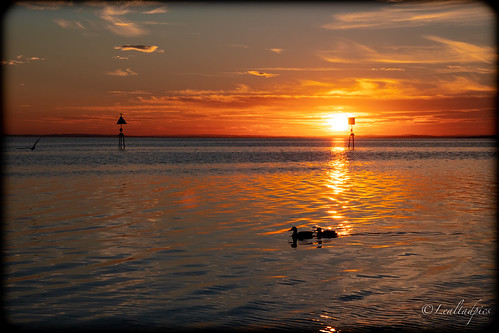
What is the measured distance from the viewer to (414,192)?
30.5 metres

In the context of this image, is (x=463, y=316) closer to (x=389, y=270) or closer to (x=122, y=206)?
(x=389, y=270)

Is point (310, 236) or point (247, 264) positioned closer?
point (247, 264)

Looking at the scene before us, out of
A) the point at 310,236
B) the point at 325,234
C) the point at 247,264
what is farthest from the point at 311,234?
the point at 247,264

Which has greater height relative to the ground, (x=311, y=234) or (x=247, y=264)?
(x=311, y=234)

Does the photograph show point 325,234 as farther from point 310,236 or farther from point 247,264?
point 247,264

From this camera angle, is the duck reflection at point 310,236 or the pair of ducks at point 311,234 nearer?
the duck reflection at point 310,236

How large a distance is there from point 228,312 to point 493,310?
17.6 feet

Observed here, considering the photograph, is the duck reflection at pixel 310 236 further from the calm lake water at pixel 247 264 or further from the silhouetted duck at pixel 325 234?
the calm lake water at pixel 247 264

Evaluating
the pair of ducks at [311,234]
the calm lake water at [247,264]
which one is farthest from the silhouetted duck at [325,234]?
the calm lake water at [247,264]

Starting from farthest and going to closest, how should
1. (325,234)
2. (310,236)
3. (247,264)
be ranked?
(325,234) < (310,236) < (247,264)

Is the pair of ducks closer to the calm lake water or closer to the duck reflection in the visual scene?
Answer: the duck reflection

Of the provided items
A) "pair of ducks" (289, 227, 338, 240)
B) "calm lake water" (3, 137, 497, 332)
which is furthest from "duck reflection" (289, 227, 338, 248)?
"calm lake water" (3, 137, 497, 332)

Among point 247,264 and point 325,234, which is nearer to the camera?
point 247,264

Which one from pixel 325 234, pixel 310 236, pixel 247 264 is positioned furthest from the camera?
pixel 325 234
